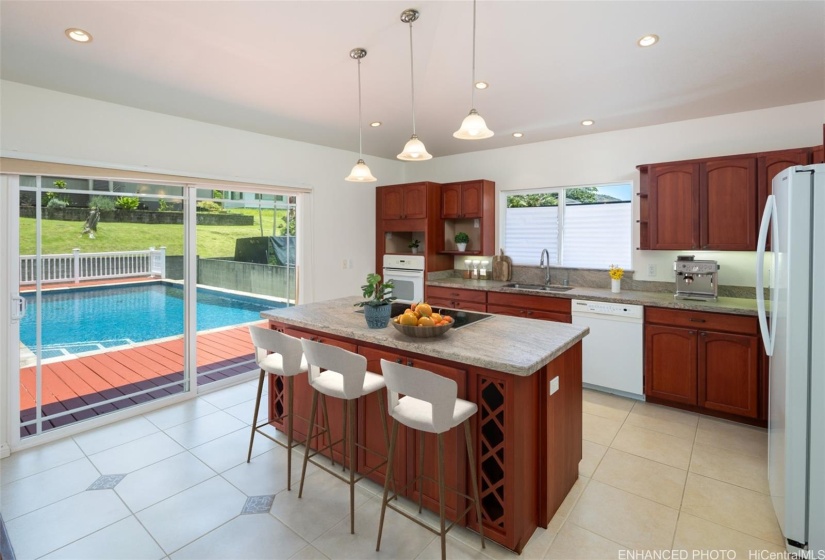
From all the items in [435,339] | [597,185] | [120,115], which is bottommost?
[435,339]

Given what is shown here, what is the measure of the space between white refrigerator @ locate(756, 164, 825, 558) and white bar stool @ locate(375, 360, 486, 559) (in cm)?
145

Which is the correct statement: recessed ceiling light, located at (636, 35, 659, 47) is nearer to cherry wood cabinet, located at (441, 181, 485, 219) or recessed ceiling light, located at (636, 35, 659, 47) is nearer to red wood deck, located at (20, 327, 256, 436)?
cherry wood cabinet, located at (441, 181, 485, 219)

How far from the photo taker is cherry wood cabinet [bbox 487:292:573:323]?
13.2 ft

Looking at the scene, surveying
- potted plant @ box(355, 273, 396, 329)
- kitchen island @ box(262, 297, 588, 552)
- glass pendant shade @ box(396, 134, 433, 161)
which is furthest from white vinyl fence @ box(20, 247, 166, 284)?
glass pendant shade @ box(396, 134, 433, 161)

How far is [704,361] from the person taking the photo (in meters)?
3.34

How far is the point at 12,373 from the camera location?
2908 mm

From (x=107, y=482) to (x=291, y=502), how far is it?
124cm

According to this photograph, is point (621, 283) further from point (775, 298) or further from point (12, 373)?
point (12, 373)

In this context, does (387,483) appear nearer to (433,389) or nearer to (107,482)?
(433,389)

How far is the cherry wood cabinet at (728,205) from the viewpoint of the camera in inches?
131

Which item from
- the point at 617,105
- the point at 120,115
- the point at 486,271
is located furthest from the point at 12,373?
the point at 617,105

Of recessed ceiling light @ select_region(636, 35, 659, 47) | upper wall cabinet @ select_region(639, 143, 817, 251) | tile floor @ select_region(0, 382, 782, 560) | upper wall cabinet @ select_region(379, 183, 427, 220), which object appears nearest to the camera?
tile floor @ select_region(0, 382, 782, 560)

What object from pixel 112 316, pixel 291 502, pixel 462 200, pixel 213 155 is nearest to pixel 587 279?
pixel 462 200

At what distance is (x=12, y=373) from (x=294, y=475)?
2.25 m
